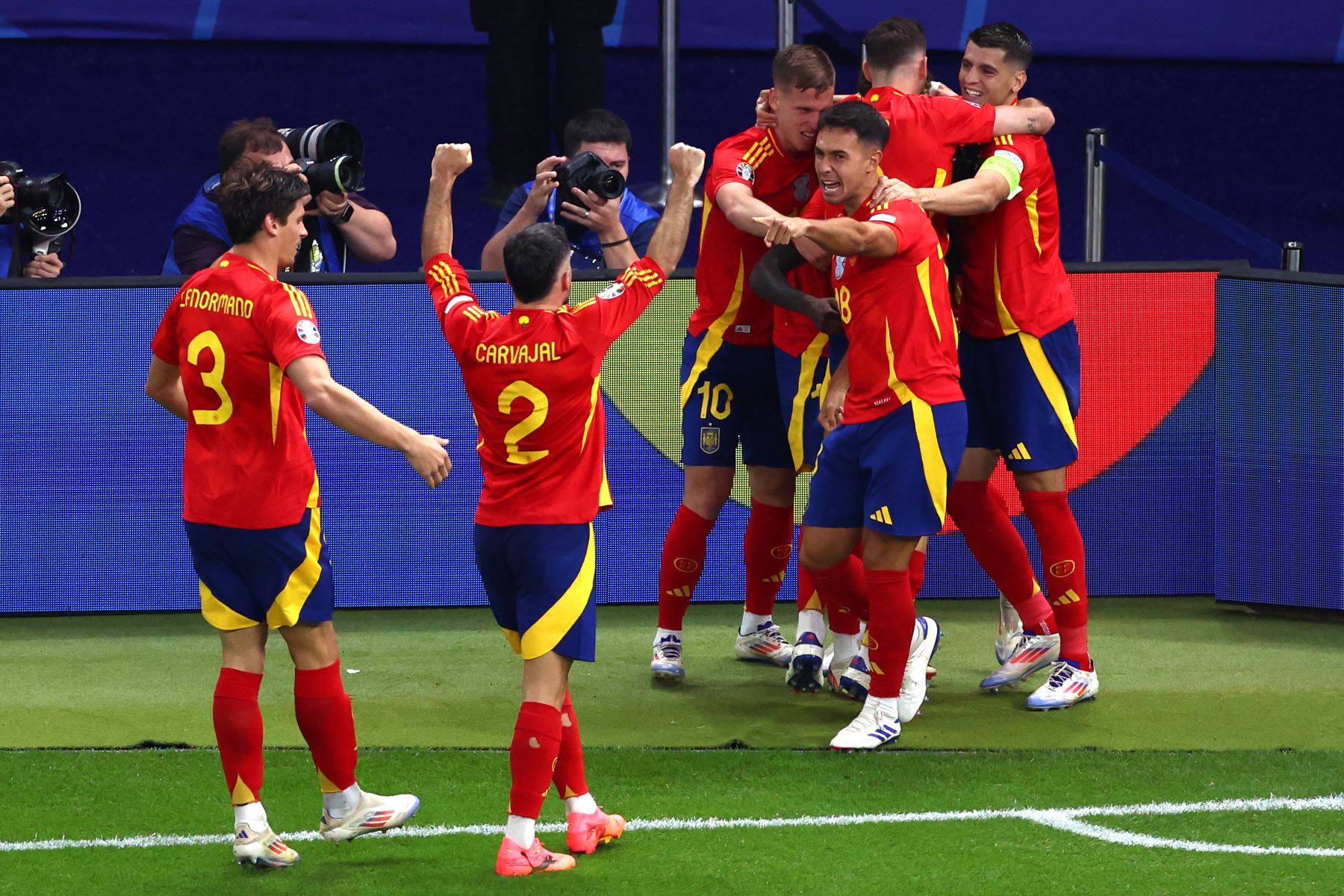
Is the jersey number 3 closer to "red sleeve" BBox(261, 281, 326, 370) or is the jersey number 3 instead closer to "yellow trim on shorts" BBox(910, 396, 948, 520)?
"red sleeve" BBox(261, 281, 326, 370)

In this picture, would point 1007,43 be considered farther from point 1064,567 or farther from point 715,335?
point 1064,567

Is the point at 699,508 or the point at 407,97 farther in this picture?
the point at 407,97

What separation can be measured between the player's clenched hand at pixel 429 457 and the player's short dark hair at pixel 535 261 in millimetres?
600

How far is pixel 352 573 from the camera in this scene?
23.5ft

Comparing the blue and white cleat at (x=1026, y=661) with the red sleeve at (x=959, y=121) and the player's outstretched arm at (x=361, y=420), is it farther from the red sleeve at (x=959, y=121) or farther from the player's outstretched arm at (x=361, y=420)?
the player's outstretched arm at (x=361, y=420)

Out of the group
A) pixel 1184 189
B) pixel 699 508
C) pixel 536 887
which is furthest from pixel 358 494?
pixel 1184 189

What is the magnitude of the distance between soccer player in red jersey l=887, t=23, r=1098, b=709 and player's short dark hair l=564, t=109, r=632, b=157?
191cm

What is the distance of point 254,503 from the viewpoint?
4.40m

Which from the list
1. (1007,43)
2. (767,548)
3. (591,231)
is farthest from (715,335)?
(591,231)

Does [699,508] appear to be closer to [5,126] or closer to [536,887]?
[536,887]

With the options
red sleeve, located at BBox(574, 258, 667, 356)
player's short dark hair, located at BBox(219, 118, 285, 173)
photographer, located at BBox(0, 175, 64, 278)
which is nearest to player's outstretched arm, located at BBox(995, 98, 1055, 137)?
red sleeve, located at BBox(574, 258, 667, 356)

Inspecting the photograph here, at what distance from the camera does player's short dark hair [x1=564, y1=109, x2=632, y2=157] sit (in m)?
7.48

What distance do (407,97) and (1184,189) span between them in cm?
489

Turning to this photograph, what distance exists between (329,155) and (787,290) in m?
2.16
